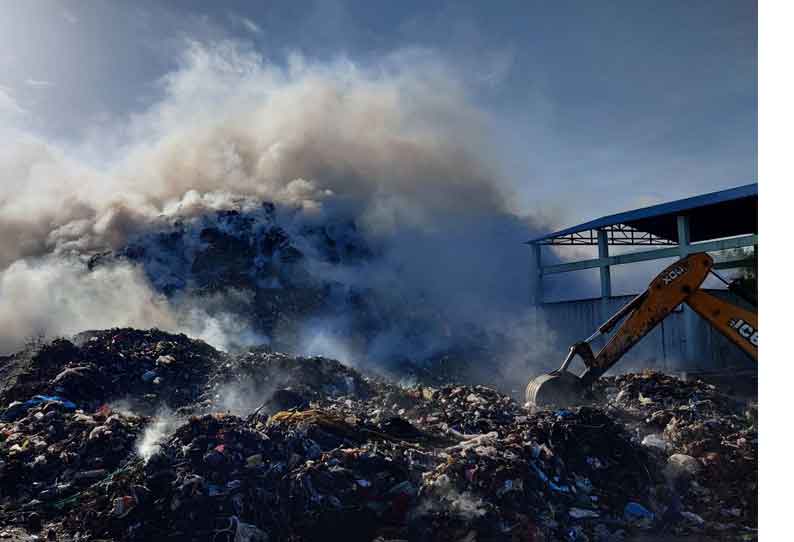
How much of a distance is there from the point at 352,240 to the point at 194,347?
45.3ft

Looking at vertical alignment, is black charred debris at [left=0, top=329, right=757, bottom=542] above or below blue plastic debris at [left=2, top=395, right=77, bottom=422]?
below

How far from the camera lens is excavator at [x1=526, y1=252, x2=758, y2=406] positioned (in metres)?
8.78

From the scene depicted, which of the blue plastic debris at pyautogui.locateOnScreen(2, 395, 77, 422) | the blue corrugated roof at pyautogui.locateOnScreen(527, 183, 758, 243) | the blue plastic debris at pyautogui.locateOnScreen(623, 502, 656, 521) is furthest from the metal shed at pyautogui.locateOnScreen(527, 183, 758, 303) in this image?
the blue plastic debris at pyautogui.locateOnScreen(2, 395, 77, 422)

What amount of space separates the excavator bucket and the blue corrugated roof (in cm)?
676

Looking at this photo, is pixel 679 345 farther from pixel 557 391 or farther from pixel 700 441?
pixel 700 441

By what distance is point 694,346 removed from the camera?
1595 centimetres

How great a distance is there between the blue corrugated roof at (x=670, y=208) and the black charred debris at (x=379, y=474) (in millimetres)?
6451

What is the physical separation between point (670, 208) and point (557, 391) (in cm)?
864

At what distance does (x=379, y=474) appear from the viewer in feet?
24.0

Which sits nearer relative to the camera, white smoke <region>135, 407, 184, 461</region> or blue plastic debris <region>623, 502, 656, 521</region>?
blue plastic debris <region>623, 502, 656, 521</region>

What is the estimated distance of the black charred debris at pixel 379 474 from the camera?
6375mm

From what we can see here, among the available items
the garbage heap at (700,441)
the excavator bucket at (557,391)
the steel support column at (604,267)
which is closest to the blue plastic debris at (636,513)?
the garbage heap at (700,441)

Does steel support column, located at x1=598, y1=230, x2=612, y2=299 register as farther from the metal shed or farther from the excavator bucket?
the excavator bucket
